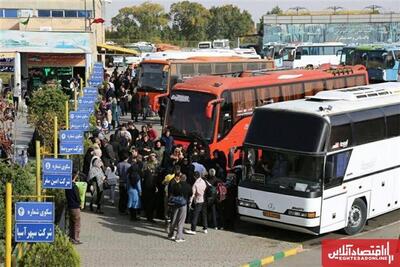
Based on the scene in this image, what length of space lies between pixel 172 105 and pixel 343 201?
8144 mm

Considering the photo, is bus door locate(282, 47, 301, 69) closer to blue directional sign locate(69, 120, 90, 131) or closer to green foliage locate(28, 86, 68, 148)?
green foliage locate(28, 86, 68, 148)

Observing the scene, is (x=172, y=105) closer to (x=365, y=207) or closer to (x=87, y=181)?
(x=87, y=181)

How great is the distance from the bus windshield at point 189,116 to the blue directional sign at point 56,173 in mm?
8393

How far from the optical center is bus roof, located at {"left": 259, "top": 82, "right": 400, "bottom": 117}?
630 inches

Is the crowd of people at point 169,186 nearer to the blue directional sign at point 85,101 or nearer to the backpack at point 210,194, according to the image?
the backpack at point 210,194

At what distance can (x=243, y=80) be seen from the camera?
22922mm

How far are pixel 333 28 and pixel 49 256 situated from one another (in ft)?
272

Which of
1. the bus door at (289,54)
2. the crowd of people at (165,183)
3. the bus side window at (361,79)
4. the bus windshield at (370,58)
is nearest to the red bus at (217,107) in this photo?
the crowd of people at (165,183)

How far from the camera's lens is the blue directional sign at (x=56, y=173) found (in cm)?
1323

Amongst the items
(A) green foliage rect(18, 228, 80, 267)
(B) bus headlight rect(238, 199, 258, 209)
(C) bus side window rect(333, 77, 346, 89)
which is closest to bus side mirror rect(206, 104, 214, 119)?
(B) bus headlight rect(238, 199, 258, 209)

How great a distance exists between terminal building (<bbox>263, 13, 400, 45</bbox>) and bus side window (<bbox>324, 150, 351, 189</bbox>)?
72.4 meters

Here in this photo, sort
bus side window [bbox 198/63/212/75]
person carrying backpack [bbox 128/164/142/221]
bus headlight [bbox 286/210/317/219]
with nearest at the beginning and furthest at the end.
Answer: bus headlight [bbox 286/210/317/219] → person carrying backpack [bbox 128/164/142/221] → bus side window [bbox 198/63/212/75]

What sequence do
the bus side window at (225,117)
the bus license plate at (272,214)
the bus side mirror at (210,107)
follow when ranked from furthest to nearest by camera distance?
the bus side window at (225,117)
the bus side mirror at (210,107)
the bus license plate at (272,214)

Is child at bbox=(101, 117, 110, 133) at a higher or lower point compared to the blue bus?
lower
